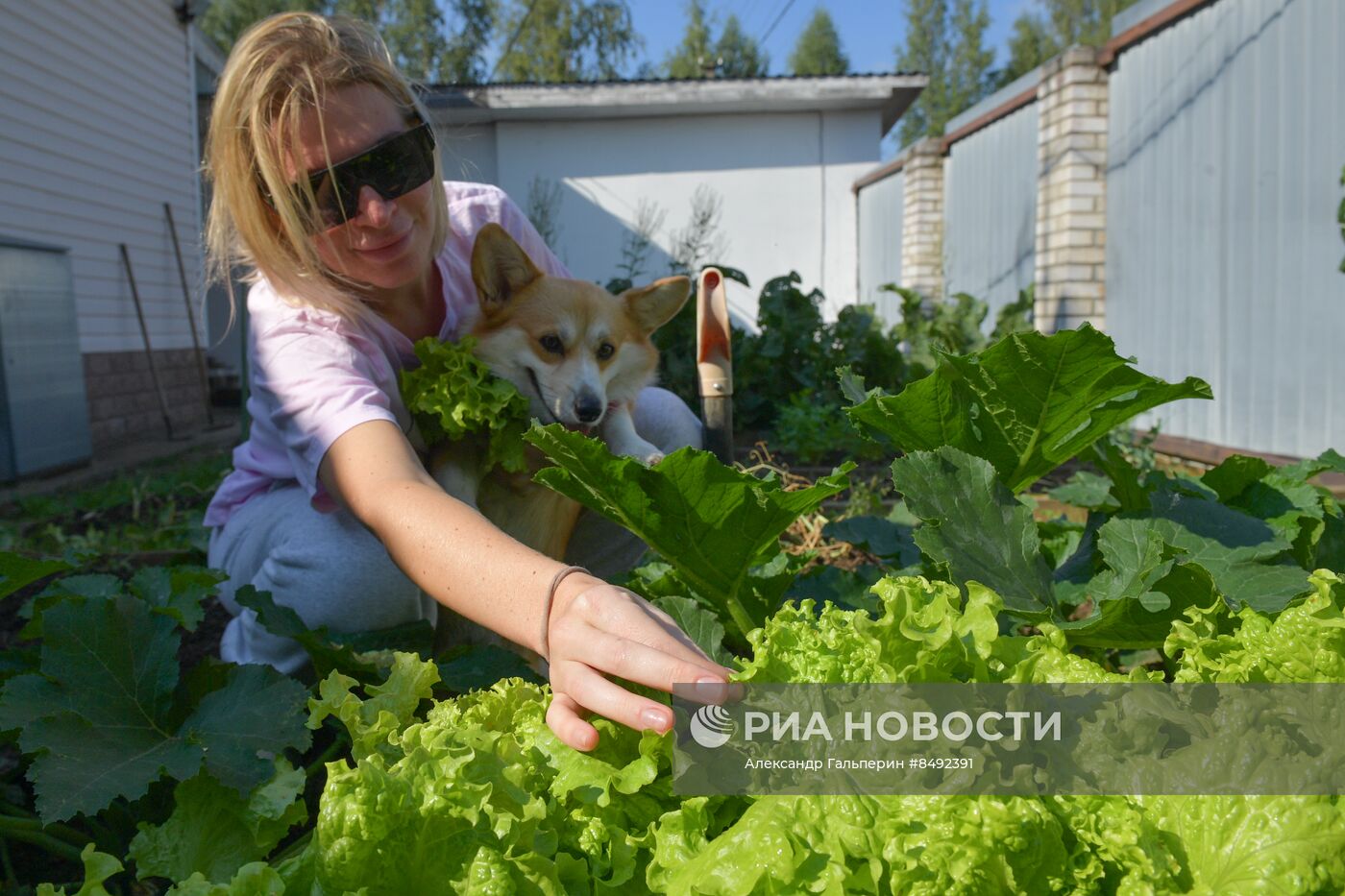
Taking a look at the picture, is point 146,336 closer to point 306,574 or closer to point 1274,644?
point 306,574

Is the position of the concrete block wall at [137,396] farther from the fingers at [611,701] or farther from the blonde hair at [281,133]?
the fingers at [611,701]

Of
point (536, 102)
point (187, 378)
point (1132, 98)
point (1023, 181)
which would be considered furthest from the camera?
point (536, 102)

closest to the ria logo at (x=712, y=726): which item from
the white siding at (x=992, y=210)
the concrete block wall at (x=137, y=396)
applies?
the white siding at (x=992, y=210)

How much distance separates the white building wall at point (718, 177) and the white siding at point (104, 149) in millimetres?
4666

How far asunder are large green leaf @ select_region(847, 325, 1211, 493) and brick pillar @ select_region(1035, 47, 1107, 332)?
625 cm

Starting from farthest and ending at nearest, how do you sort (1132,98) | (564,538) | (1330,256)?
(1132,98), (1330,256), (564,538)

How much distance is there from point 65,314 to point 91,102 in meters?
2.54

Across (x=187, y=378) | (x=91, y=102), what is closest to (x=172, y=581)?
(x=91, y=102)

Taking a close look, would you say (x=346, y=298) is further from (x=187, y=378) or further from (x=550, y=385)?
(x=187, y=378)

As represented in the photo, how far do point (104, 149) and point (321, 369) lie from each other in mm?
10219

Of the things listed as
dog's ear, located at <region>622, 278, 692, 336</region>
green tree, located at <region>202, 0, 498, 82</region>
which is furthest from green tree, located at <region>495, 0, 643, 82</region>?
dog's ear, located at <region>622, 278, 692, 336</region>

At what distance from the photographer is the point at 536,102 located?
47.4 ft

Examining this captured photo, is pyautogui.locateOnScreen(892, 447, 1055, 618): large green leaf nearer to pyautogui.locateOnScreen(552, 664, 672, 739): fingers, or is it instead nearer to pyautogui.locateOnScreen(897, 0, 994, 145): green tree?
pyautogui.locateOnScreen(552, 664, 672, 739): fingers

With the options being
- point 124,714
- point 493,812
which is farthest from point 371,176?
point 493,812
